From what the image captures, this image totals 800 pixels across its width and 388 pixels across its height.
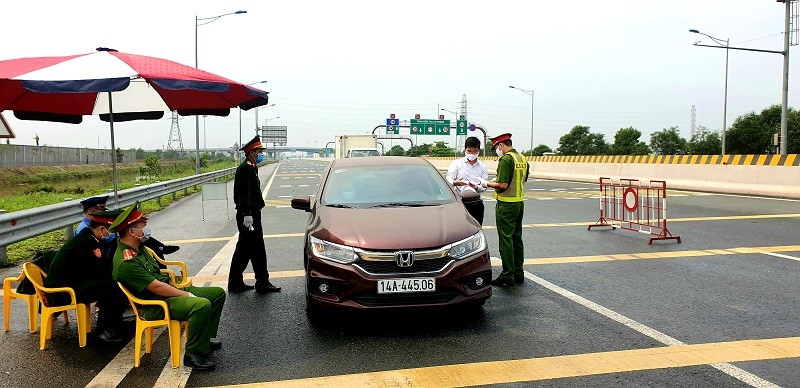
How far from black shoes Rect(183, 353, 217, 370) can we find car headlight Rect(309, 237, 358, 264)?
4.01 ft

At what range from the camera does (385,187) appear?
20.8 feet

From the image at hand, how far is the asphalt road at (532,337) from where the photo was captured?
4.12 metres

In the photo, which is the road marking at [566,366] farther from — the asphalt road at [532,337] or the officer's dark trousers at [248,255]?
the officer's dark trousers at [248,255]

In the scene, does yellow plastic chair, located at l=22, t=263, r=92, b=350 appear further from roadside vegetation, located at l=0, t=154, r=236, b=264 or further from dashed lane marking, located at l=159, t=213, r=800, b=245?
dashed lane marking, located at l=159, t=213, r=800, b=245

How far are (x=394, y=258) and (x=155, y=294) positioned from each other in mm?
1763

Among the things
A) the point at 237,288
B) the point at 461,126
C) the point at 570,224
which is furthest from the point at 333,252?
the point at 461,126

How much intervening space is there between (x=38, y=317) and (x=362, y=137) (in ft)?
85.1

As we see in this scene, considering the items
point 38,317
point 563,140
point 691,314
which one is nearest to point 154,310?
point 38,317

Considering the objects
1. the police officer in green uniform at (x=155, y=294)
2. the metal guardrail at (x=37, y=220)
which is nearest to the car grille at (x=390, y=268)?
the police officer in green uniform at (x=155, y=294)

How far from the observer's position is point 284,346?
15.8ft

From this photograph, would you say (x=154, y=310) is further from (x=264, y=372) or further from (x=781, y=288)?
(x=781, y=288)

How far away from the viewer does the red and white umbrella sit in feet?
17.4

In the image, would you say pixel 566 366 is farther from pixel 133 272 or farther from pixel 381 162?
pixel 381 162

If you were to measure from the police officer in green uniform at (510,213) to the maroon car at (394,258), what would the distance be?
114 cm
